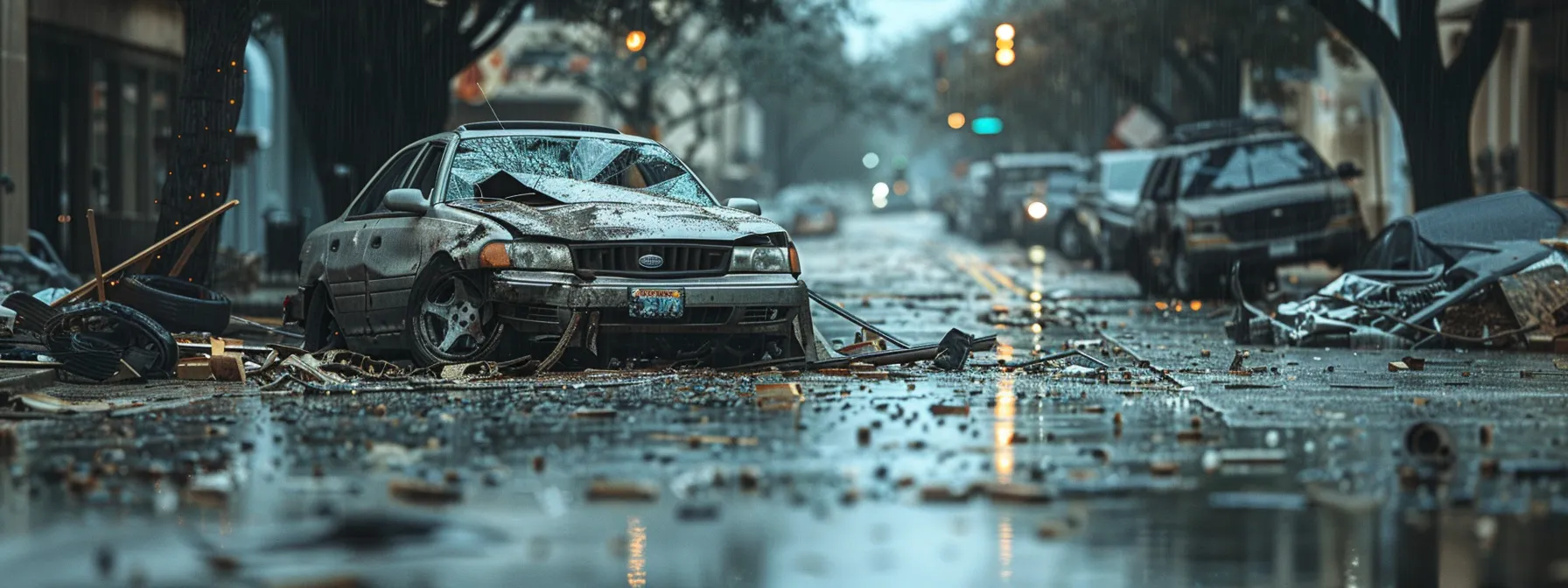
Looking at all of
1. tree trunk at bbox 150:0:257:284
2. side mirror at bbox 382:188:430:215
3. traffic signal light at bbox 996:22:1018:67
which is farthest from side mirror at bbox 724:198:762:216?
traffic signal light at bbox 996:22:1018:67

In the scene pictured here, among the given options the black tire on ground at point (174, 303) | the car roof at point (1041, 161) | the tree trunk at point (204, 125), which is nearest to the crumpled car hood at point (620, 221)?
the black tire on ground at point (174, 303)

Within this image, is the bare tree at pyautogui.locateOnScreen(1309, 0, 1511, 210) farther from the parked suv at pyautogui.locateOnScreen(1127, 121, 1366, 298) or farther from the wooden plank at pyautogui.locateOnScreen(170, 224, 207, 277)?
the wooden plank at pyautogui.locateOnScreen(170, 224, 207, 277)

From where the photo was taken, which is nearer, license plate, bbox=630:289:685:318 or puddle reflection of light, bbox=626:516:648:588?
puddle reflection of light, bbox=626:516:648:588

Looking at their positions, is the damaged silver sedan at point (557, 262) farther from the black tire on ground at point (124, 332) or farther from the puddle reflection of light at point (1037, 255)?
the puddle reflection of light at point (1037, 255)

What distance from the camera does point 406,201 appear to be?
525 inches

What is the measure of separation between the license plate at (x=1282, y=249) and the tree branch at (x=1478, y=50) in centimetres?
219

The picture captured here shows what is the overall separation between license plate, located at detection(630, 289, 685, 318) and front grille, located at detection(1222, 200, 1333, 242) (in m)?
13.0

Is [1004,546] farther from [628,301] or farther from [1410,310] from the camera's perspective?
[1410,310]

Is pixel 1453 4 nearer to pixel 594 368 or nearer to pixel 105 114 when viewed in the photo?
pixel 105 114

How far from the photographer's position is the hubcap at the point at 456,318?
13.1 meters

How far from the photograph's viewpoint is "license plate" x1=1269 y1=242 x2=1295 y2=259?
2445 centimetres

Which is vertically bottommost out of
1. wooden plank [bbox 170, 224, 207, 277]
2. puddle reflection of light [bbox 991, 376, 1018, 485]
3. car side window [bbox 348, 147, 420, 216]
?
puddle reflection of light [bbox 991, 376, 1018, 485]

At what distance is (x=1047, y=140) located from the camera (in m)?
87.2

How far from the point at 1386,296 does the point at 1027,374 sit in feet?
14.6
